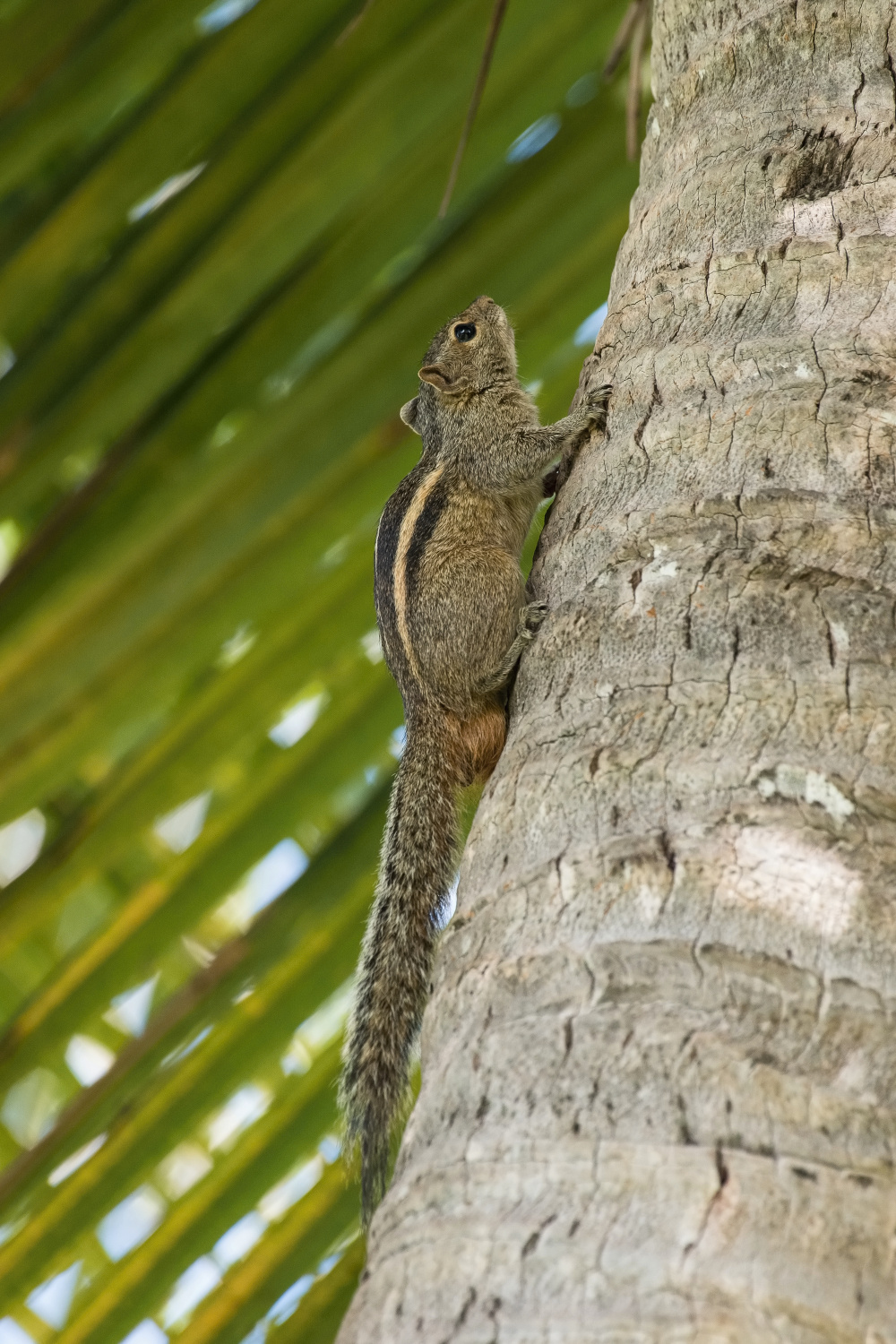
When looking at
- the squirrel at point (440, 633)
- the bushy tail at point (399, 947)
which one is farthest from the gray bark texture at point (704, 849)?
the bushy tail at point (399, 947)

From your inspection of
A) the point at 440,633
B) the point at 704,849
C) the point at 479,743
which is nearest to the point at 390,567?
the point at 440,633

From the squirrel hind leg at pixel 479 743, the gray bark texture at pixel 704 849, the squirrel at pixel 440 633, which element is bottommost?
the squirrel hind leg at pixel 479 743

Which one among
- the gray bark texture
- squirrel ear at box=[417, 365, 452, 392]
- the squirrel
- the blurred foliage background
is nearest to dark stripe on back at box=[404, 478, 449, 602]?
the squirrel

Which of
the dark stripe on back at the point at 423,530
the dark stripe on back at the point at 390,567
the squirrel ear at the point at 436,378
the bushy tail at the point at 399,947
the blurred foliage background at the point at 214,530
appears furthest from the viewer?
the squirrel ear at the point at 436,378

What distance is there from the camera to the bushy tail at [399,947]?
1.94 metres

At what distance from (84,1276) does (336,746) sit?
927 mm

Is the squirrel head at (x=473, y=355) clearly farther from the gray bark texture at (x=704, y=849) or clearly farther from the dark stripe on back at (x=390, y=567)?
the gray bark texture at (x=704, y=849)

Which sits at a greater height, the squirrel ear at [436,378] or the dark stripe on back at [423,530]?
the squirrel ear at [436,378]

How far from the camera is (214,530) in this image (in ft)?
7.98

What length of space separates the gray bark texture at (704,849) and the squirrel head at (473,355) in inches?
62.5

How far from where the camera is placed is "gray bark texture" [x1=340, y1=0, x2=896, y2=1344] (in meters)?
0.93

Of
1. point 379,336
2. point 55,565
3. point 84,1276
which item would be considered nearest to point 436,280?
point 379,336

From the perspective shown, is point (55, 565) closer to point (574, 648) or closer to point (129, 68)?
point (129, 68)

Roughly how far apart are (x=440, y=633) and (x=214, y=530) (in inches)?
19.2
